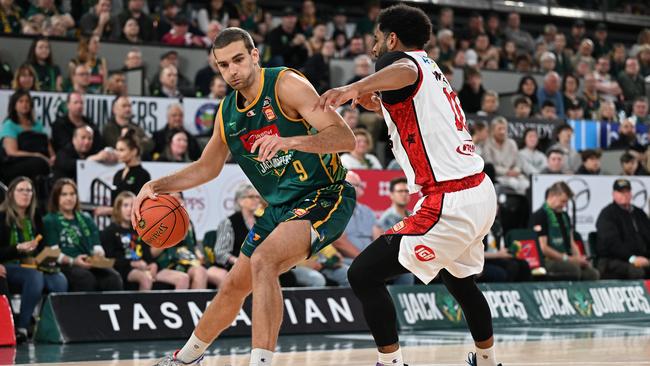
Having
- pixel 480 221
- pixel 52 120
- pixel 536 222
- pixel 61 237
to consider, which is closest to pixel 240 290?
pixel 480 221

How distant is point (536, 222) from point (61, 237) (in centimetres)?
581

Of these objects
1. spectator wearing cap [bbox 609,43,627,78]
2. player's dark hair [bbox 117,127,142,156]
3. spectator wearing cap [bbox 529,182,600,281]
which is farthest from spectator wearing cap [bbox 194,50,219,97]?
spectator wearing cap [bbox 609,43,627,78]

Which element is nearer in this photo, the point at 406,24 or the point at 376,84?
the point at 376,84

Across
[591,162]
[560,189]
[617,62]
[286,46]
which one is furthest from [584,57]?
[560,189]

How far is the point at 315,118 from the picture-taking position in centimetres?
567

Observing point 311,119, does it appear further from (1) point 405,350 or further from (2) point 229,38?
(1) point 405,350

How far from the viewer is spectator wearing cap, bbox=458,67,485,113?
15.5 m

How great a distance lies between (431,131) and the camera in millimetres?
5566

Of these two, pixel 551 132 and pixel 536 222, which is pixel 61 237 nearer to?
pixel 536 222

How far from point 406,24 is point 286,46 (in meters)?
10.4

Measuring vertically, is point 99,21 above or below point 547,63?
above

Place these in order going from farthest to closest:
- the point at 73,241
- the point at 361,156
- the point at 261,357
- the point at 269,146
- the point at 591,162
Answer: the point at 591,162, the point at 361,156, the point at 73,241, the point at 261,357, the point at 269,146

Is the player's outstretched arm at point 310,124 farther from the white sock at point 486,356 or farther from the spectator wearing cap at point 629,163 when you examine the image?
the spectator wearing cap at point 629,163

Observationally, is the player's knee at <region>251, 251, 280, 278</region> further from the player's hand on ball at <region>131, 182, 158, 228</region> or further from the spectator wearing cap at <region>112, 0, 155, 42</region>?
the spectator wearing cap at <region>112, 0, 155, 42</region>
